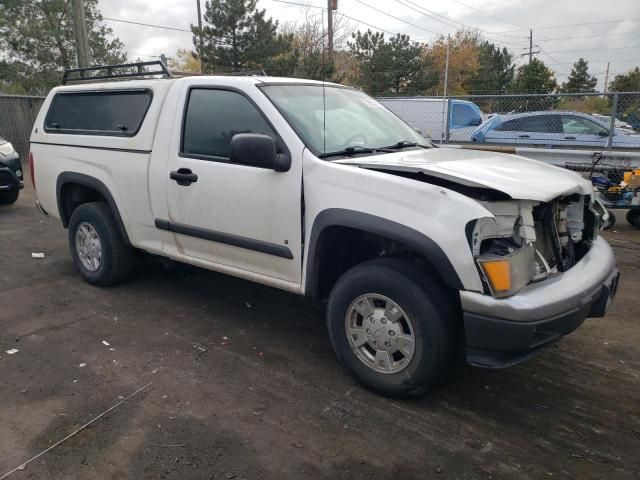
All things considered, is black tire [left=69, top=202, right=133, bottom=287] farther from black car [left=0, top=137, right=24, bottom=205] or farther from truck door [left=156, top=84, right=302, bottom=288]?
black car [left=0, top=137, right=24, bottom=205]

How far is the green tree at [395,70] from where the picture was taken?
32.4 m

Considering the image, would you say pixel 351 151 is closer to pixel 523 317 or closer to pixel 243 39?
pixel 523 317

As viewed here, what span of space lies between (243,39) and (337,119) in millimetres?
26957

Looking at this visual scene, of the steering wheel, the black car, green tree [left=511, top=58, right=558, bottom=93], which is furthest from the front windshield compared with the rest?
green tree [left=511, top=58, right=558, bottom=93]

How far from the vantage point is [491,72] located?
164 feet

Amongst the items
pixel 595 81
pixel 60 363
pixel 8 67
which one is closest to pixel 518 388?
pixel 60 363

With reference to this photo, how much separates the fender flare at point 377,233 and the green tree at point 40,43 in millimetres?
30194

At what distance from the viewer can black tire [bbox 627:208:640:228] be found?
8180 millimetres

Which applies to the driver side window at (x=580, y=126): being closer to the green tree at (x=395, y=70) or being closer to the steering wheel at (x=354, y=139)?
the steering wheel at (x=354, y=139)

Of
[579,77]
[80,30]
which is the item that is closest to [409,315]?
[80,30]

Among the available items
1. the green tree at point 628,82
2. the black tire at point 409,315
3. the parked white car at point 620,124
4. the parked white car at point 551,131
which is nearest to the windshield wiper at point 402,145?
the black tire at point 409,315

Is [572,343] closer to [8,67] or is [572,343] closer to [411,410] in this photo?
[411,410]

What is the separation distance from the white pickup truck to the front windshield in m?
0.02

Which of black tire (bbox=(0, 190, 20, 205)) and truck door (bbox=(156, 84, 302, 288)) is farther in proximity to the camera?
black tire (bbox=(0, 190, 20, 205))
